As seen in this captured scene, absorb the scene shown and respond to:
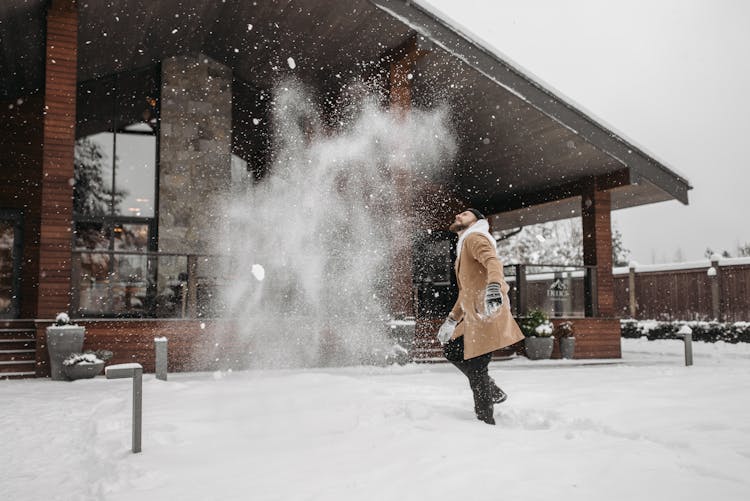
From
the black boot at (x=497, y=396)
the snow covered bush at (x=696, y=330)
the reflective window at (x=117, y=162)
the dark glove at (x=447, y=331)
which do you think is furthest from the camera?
the snow covered bush at (x=696, y=330)

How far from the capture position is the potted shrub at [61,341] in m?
8.77

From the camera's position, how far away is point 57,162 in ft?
30.6

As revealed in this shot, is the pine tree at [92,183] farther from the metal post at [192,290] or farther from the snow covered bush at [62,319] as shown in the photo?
the snow covered bush at [62,319]

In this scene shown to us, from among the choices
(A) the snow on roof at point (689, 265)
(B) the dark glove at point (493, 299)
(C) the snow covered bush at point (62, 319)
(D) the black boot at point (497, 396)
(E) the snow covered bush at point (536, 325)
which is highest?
(A) the snow on roof at point (689, 265)

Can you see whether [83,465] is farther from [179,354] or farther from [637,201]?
[637,201]

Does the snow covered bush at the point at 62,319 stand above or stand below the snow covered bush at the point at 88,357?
above

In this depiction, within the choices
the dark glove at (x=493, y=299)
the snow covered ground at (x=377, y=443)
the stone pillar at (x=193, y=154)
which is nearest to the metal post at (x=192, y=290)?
the stone pillar at (x=193, y=154)

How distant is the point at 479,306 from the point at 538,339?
8.04 m

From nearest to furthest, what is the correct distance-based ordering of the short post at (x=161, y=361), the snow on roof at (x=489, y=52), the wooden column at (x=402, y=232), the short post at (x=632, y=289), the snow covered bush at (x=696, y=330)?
the short post at (x=161, y=361), the snow on roof at (x=489, y=52), the wooden column at (x=402, y=232), the snow covered bush at (x=696, y=330), the short post at (x=632, y=289)

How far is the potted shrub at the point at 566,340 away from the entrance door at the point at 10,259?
11.9 meters

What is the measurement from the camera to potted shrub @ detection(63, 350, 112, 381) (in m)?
8.70

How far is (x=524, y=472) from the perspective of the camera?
3350 mm

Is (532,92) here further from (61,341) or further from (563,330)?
(61,341)

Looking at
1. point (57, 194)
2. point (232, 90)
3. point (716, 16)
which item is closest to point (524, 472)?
point (57, 194)
